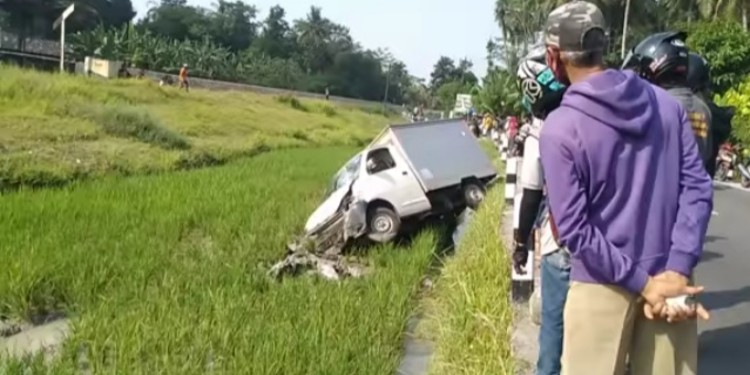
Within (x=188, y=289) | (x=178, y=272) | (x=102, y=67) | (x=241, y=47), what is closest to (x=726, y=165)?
(x=178, y=272)

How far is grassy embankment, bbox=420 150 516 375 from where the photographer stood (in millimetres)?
4117

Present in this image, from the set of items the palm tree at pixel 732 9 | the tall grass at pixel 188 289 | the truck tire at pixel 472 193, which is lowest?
the tall grass at pixel 188 289

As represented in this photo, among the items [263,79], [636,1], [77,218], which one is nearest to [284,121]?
[636,1]

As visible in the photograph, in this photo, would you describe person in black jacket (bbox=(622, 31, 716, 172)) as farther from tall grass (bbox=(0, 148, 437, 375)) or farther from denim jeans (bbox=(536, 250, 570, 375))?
tall grass (bbox=(0, 148, 437, 375))

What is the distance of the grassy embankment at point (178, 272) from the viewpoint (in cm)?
445

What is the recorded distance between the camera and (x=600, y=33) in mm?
2240

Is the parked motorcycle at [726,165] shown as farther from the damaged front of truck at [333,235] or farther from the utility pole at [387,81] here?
the utility pole at [387,81]

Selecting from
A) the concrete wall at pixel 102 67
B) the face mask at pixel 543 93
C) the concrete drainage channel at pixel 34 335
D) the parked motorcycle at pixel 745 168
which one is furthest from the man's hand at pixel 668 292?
the concrete wall at pixel 102 67

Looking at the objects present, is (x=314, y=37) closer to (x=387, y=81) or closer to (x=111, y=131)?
(x=387, y=81)

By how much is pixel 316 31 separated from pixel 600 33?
86342 mm

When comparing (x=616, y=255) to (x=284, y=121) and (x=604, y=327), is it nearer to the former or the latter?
(x=604, y=327)

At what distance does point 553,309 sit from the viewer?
3.30 m

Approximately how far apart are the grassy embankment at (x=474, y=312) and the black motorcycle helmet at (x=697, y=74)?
1512 millimetres

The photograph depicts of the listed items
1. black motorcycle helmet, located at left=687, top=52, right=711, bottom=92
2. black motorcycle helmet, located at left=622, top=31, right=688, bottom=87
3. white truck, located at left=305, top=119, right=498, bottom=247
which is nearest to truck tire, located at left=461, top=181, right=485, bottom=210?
white truck, located at left=305, top=119, right=498, bottom=247
